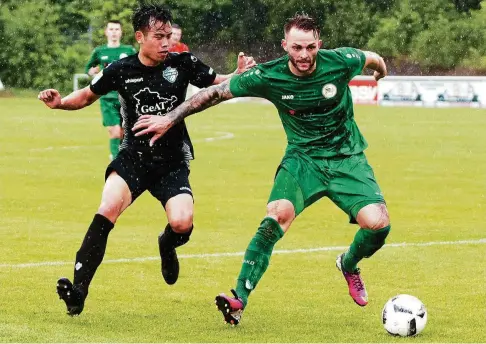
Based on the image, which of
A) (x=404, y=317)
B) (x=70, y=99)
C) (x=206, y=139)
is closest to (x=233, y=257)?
(x=70, y=99)

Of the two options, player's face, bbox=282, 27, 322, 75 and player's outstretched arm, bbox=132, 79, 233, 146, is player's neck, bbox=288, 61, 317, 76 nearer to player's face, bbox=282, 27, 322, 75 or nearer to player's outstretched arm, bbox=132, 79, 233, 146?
player's face, bbox=282, 27, 322, 75

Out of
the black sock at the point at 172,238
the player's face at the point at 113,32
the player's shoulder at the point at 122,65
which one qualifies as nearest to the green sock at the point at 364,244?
the black sock at the point at 172,238

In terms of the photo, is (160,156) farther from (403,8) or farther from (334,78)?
(403,8)

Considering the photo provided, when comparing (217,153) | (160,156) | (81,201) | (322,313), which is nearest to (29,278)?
(160,156)

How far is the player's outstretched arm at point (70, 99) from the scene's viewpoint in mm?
7852

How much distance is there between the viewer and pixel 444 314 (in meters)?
7.42

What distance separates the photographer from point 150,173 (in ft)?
26.2

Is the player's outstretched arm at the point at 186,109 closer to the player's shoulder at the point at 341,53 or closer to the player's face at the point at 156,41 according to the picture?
the player's face at the point at 156,41

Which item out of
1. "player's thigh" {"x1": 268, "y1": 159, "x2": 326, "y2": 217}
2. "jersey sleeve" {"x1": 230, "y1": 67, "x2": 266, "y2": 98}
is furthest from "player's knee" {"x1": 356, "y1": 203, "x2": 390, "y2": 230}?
"jersey sleeve" {"x1": 230, "y1": 67, "x2": 266, "y2": 98}

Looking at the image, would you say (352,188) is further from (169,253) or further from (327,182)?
(169,253)

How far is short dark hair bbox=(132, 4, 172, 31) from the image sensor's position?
7.90 m

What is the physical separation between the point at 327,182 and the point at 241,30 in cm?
6370

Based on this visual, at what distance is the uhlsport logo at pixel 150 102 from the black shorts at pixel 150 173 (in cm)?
30

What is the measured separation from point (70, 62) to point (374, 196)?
1928 inches
